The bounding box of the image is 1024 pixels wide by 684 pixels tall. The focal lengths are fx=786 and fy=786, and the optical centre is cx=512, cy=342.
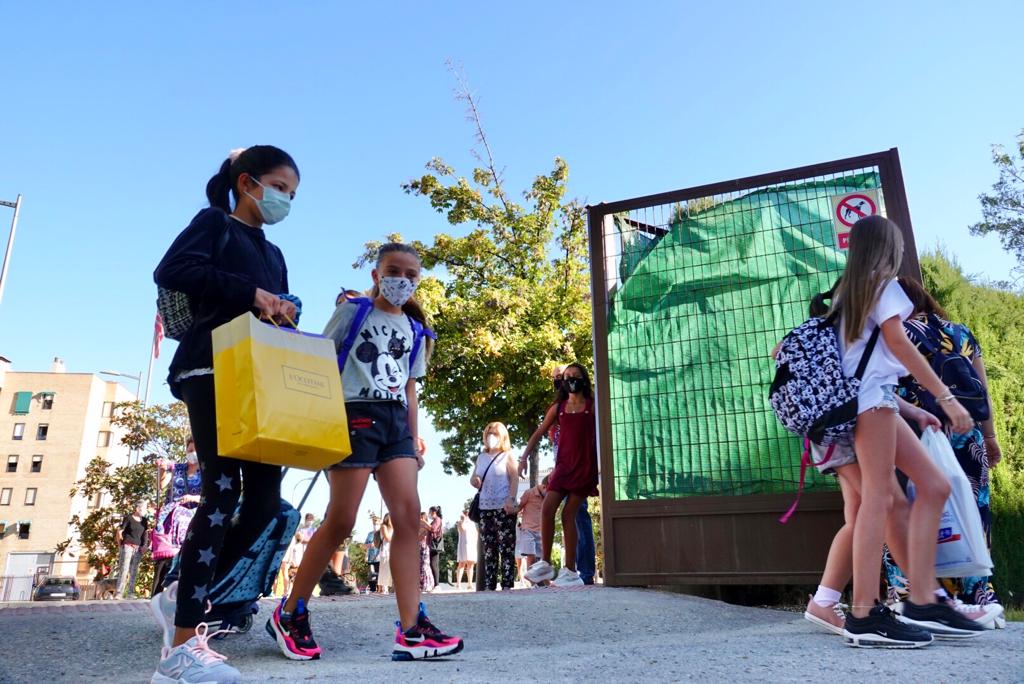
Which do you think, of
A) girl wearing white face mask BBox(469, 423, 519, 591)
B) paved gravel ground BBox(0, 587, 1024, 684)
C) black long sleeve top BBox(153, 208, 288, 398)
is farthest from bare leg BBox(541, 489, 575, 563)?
black long sleeve top BBox(153, 208, 288, 398)

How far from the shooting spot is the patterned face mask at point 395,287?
11.9ft

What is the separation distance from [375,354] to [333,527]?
767 millimetres

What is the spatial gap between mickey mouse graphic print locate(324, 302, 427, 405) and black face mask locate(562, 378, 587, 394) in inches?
143

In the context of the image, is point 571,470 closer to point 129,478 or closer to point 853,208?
point 853,208

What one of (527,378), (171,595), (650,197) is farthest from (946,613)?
(527,378)

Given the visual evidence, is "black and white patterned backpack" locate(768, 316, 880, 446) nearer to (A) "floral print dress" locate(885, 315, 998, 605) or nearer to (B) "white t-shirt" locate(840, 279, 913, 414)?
(B) "white t-shirt" locate(840, 279, 913, 414)

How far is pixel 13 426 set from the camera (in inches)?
2267

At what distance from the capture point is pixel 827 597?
3.57 metres

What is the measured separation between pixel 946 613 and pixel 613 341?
3738mm

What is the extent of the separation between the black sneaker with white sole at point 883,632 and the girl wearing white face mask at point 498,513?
17.6ft

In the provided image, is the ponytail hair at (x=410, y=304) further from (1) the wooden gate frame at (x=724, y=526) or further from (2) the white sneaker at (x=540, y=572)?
(2) the white sneaker at (x=540, y=572)

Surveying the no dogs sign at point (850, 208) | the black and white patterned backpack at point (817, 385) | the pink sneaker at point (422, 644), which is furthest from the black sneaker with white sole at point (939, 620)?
the no dogs sign at point (850, 208)

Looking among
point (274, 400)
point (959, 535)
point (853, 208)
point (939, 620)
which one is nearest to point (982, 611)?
point (959, 535)

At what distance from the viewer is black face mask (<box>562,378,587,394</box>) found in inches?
284
